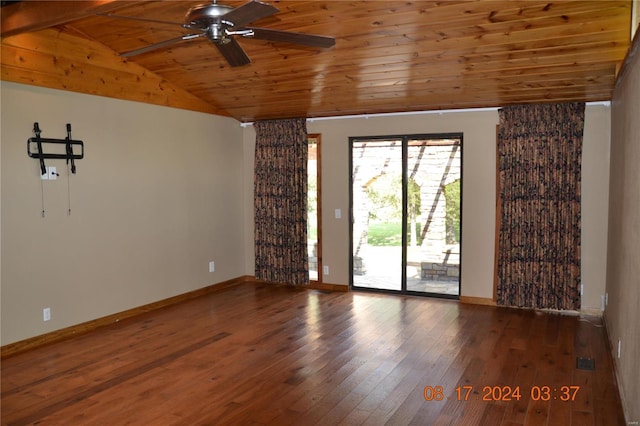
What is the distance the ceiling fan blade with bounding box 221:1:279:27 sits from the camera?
99.0 inches

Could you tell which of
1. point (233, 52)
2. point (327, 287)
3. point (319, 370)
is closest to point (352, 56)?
point (233, 52)

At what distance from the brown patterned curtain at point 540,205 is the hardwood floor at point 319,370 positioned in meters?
0.34

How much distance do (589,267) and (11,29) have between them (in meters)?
6.04

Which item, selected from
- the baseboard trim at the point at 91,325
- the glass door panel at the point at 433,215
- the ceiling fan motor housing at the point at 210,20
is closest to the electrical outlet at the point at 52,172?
the baseboard trim at the point at 91,325

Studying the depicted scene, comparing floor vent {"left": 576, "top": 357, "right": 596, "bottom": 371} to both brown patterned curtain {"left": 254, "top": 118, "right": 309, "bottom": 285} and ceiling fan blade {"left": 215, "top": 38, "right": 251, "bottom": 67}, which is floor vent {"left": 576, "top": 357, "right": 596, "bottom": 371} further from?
brown patterned curtain {"left": 254, "top": 118, "right": 309, "bottom": 285}

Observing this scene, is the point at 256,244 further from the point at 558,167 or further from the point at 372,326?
the point at 558,167

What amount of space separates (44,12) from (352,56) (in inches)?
98.9

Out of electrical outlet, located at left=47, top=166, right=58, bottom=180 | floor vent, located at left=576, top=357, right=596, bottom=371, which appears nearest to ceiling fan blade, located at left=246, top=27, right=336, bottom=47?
electrical outlet, located at left=47, top=166, right=58, bottom=180

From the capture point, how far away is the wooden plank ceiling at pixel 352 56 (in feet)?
12.0

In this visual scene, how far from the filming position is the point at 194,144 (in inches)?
258

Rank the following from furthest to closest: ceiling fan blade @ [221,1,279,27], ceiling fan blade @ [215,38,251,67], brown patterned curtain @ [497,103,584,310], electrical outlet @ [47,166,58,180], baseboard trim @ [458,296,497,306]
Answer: baseboard trim @ [458,296,497,306] < brown patterned curtain @ [497,103,584,310] < electrical outlet @ [47,166,58,180] < ceiling fan blade @ [215,38,251,67] < ceiling fan blade @ [221,1,279,27]

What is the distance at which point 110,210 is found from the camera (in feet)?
17.6

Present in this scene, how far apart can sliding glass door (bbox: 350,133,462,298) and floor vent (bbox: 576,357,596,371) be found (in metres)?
2.17

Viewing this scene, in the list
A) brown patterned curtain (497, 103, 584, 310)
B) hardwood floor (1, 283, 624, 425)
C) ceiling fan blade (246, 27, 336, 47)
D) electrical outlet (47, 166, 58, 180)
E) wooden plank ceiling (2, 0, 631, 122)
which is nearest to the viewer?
ceiling fan blade (246, 27, 336, 47)
